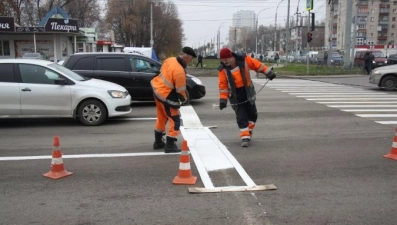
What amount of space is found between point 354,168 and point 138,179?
3145mm

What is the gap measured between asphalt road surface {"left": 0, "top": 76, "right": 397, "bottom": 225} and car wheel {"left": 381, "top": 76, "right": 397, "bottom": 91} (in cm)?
830

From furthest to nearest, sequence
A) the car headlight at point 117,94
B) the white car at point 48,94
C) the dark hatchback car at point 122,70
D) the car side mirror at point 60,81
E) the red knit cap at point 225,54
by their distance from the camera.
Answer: the dark hatchback car at point 122,70 → the car headlight at point 117,94 → the car side mirror at point 60,81 → the white car at point 48,94 → the red knit cap at point 225,54

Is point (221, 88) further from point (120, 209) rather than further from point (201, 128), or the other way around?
point (120, 209)

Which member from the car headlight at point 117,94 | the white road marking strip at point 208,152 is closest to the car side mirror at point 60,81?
the car headlight at point 117,94

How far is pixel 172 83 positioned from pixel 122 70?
19.8 ft

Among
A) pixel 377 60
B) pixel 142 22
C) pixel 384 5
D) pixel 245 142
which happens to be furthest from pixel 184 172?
pixel 384 5

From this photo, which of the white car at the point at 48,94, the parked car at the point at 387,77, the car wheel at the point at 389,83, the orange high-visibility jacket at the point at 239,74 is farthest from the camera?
the car wheel at the point at 389,83

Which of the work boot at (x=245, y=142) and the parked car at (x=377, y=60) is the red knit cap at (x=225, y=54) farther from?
the parked car at (x=377, y=60)

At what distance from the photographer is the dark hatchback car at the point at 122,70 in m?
11.9

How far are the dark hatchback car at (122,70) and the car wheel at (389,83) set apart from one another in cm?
944

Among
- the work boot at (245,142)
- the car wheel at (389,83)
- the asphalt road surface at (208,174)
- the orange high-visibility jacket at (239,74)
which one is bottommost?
the asphalt road surface at (208,174)

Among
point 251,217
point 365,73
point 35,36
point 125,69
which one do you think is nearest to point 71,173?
point 251,217

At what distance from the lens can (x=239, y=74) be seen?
7.03 metres

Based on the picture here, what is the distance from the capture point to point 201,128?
28.7 feet
